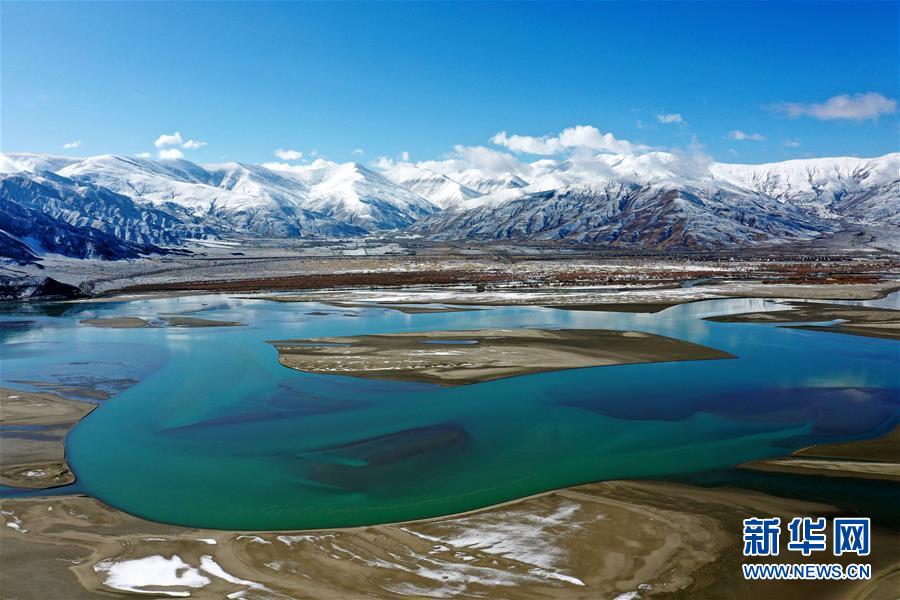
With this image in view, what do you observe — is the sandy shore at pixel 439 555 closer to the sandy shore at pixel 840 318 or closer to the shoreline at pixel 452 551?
the shoreline at pixel 452 551

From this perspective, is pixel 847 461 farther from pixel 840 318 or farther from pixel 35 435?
pixel 840 318

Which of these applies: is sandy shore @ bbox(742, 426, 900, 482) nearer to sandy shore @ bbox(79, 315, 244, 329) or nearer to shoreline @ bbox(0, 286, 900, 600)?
shoreline @ bbox(0, 286, 900, 600)

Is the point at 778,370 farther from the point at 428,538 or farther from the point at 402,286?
the point at 402,286

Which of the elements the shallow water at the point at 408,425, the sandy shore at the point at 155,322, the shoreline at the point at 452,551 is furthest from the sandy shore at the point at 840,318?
the sandy shore at the point at 155,322

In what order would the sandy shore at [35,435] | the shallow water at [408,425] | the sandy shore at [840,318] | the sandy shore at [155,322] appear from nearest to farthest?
1. the shallow water at [408,425]
2. the sandy shore at [35,435]
3. the sandy shore at [840,318]
4. the sandy shore at [155,322]

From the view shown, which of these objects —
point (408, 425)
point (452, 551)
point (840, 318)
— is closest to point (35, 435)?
point (408, 425)

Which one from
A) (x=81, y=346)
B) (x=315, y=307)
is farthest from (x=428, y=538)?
(x=315, y=307)
